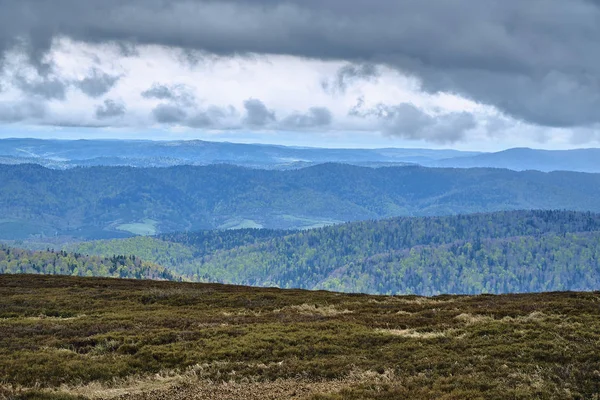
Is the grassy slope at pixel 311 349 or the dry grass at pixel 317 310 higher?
the grassy slope at pixel 311 349

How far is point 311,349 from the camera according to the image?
36250 mm

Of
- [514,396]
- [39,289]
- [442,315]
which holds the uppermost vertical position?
[514,396]

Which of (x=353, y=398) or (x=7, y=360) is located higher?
(x=353, y=398)

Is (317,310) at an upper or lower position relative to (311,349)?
lower

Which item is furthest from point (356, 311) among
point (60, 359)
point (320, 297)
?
point (60, 359)

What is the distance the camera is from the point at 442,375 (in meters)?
29.7

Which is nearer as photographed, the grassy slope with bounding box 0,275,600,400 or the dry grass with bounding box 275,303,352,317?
the grassy slope with bounding box 0,275,600,400

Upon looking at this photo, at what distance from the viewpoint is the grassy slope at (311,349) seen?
2808 cm

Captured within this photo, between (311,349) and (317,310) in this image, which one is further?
(317,310)

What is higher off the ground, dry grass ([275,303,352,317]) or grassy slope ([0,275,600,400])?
grassy slope ([0,275,600,400])

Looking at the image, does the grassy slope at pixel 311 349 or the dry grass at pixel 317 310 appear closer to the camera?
the grassy slope at pixel 311 349

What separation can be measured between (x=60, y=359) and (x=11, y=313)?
21987 millimetres

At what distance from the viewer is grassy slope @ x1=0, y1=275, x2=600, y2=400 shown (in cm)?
2808

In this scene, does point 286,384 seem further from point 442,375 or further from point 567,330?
point 567,330
